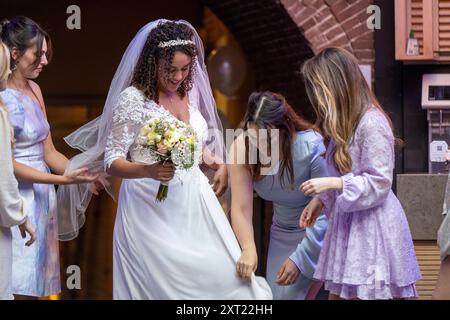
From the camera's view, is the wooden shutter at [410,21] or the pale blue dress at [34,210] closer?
the pale blue dress at [34,210]

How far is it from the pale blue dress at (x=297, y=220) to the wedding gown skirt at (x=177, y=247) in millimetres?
445

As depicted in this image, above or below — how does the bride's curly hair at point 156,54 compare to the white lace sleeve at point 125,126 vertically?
above

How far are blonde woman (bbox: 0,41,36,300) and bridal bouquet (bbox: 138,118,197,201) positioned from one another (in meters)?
0.67

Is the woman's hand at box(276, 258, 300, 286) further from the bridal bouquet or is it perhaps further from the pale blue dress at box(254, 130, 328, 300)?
the bridal bouquet

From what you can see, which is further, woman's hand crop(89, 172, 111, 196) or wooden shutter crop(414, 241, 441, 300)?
wooden shutter crop(414, 241, 441, 300)

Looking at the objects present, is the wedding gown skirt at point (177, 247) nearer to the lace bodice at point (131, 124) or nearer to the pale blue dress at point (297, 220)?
the lace bodice at point (131, 124)

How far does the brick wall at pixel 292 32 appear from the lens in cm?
813

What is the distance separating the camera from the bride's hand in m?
5.64

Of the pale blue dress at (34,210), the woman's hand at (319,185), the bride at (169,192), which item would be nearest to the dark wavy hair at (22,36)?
the pale blue dress at (34,210)

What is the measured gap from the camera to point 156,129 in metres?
5.64

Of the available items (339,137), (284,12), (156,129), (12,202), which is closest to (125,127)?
(156,129)

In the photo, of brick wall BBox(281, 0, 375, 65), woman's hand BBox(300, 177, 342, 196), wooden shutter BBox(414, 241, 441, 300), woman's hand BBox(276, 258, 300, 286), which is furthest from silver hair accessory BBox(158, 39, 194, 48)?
wooden shutter BBox(414, 241, 441, 300)

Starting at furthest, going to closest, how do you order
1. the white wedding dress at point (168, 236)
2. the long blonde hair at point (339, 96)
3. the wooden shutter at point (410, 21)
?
1. the wooden shutter at point (410, 21)
2. the long blonde hair at point (339, 96)
3. the white wedding dress at point (168, 236)
